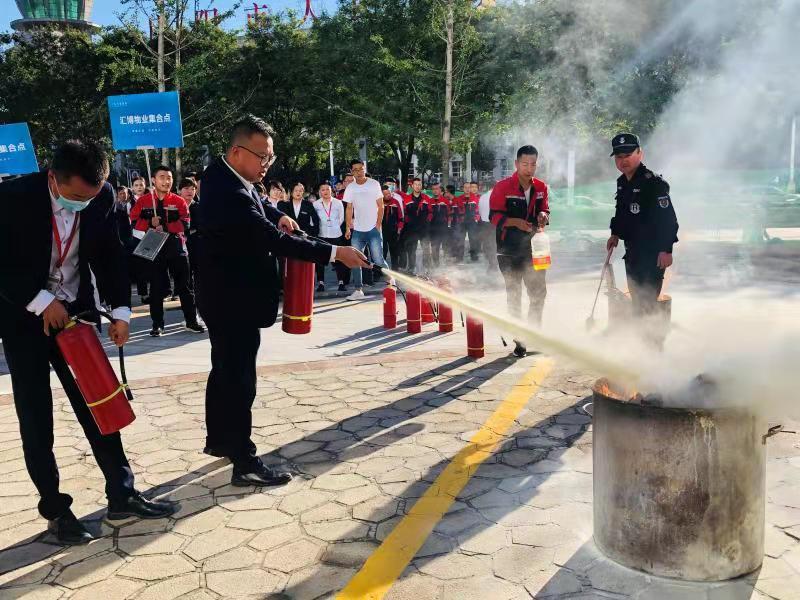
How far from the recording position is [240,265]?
12.8 feet

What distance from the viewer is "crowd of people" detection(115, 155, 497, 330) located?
9.05 metres

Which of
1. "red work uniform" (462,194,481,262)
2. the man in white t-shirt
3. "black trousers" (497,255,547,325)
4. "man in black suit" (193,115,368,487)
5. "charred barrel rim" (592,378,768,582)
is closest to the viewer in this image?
"charred barrel rim" (592,378,768,582)

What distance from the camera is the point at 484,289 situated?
11945 mm

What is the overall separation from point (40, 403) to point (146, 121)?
31.2ft

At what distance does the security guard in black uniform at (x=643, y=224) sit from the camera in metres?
5.89

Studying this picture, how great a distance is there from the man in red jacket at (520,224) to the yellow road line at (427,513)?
168 cm

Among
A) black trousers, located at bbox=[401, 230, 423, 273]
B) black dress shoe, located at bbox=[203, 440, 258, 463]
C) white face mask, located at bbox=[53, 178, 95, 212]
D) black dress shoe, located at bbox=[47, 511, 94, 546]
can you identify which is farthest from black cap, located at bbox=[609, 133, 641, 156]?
black trousers, located at bbox=[401, 230, 423, 273]

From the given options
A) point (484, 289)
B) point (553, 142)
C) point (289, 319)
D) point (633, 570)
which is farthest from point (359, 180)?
point (553, 142)

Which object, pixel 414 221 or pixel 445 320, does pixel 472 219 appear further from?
pixel 445 320

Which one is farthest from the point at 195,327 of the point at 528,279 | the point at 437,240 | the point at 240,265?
the point at 437,240

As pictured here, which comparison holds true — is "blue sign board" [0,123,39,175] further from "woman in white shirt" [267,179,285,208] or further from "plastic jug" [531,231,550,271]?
"plastic jug" [531,231,550,271]

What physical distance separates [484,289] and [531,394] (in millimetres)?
6344

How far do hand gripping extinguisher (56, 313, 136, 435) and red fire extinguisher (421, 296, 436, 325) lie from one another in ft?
17.2

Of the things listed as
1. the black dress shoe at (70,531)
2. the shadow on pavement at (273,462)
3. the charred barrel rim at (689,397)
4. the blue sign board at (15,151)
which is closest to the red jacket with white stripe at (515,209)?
the shadow on pavement at (273,462)
